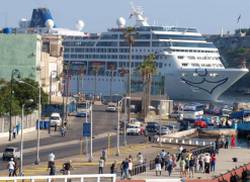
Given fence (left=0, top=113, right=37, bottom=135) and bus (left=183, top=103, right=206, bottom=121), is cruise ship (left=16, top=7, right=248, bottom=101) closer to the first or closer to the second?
bus (left=183, top=103, right=206, bottom=121)

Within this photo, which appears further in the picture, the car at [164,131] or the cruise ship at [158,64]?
the cruise ship at [158,64]

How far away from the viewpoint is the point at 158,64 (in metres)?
142

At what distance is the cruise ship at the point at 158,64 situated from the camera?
461 feet

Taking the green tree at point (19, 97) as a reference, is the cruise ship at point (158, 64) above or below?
above

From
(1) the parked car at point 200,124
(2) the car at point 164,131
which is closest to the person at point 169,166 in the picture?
(2) the car at point 164,131

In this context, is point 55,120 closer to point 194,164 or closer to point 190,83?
point 194,164

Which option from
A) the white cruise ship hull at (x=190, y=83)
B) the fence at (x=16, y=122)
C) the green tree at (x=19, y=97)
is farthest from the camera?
the white cruise ship hull at (x=190, y=83)

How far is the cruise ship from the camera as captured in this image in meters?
141

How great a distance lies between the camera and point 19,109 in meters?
68.0

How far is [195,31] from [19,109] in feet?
278

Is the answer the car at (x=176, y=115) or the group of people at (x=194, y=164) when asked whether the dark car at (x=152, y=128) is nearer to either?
the car at (x=176, y=115)

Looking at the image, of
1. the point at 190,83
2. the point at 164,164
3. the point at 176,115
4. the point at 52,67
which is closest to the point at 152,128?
the point at 176,115

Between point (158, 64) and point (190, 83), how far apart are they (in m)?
6.24

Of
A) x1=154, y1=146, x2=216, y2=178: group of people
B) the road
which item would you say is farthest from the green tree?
x1=154, y1=146, x2=216, y2=178: group of people
